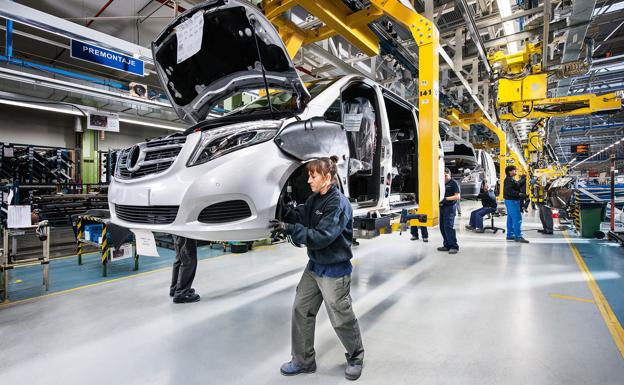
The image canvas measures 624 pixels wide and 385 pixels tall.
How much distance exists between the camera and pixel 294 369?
192 centimetres

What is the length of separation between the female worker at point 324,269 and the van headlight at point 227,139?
1.39 feet

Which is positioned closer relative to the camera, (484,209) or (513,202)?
(513,202)

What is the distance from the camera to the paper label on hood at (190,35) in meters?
2.43

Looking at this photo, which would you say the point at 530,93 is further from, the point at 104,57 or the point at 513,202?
the point at 104,57

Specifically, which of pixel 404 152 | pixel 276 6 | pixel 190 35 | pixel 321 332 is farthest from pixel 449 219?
pixel 190 35

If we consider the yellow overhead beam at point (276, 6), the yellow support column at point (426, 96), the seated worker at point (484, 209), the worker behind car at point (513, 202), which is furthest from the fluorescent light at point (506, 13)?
the yellow overhead beam at point (276, 6)

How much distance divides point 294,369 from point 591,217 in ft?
25.7

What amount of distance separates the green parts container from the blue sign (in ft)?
29.5

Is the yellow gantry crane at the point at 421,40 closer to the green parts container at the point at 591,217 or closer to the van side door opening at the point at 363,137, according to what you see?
the van side door opening at the point at 363,137

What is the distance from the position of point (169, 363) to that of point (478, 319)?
2354 mm

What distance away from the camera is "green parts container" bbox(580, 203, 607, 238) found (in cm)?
675

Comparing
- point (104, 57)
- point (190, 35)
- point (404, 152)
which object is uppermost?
point (104, 57)

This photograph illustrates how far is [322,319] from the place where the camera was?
2.74 meters

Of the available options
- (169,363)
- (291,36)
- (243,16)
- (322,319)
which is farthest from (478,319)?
(291,36)
